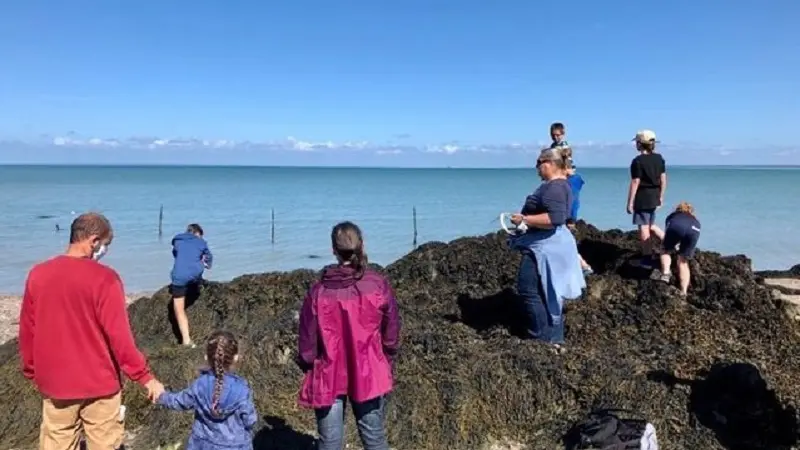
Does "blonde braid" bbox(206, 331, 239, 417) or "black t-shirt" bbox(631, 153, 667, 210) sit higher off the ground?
"black t-shirt" bbox(631, 153, 667, 210)

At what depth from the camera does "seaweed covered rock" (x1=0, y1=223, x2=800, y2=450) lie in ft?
18.7

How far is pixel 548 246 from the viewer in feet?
21.4

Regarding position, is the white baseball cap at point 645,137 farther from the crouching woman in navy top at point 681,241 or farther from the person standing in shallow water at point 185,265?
the person standing in shallow water at point 185,265

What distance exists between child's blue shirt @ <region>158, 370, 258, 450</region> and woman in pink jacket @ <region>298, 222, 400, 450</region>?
0.39 meters

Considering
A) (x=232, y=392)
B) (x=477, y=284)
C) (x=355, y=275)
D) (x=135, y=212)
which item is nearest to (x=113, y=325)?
(x=232, y=392)

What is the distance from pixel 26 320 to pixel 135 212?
48765 millimetres

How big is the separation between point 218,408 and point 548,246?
12.0 feet

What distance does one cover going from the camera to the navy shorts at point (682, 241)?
807 cm

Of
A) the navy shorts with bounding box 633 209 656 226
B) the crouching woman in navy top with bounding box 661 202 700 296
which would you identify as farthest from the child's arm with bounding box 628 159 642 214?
the crouching woman in navy top with bounding box 661 202 700 296

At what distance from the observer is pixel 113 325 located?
3.99 m

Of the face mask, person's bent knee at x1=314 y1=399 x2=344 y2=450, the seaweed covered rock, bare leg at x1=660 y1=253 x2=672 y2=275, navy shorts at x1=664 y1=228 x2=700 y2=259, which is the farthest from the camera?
bare leg at x1=660 y1=253 x2=672 y2=275

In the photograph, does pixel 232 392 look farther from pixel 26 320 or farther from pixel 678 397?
pixel 678 397

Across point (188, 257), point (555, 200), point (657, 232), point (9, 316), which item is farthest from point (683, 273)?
point (9, 316)

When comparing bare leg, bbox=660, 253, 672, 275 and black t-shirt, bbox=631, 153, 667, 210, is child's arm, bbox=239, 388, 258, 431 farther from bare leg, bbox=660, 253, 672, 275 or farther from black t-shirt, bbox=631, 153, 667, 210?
black t-shirt, bbox=631, 153, 667, 210
